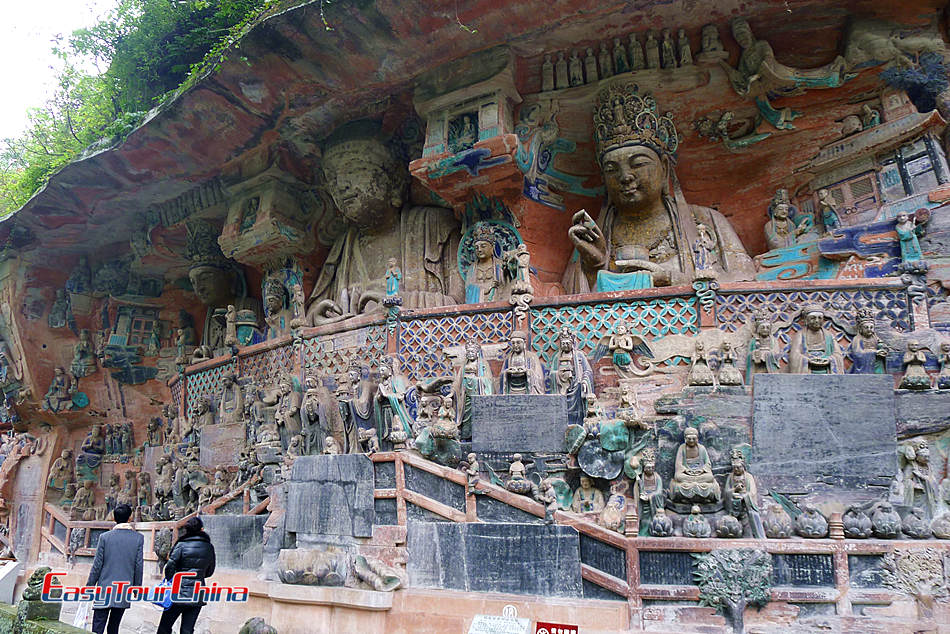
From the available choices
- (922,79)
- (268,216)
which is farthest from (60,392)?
(922,79)

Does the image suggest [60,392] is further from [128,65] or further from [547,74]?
[547,74]

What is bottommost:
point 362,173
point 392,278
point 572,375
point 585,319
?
point 572,375

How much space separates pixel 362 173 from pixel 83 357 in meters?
8.34

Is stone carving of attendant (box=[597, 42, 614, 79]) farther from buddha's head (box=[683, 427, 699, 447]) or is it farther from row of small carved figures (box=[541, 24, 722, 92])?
buddha's head (box=[683, 427, 699, 447])

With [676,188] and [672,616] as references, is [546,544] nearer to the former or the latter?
[672,616]

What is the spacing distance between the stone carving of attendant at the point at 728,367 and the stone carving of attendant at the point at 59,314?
13.3 metres

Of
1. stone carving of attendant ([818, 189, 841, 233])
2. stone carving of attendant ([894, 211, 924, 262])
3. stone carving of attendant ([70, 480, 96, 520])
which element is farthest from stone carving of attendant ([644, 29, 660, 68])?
stone carving of attendant ([70, 480, 96, 520])

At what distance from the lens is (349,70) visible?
8984mm

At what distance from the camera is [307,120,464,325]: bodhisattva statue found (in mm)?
10188

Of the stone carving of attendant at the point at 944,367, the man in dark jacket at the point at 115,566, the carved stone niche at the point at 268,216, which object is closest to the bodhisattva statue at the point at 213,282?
the carved stone niche at the point at 268,216

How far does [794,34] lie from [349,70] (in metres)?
5.58

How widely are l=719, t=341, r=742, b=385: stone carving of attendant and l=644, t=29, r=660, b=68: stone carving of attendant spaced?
12.6ft

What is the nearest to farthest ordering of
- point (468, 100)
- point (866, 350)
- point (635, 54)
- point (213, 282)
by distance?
point (866, 350) < point (635, 54) < point (468, 100) < point (213, 282)

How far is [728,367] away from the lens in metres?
6.97
